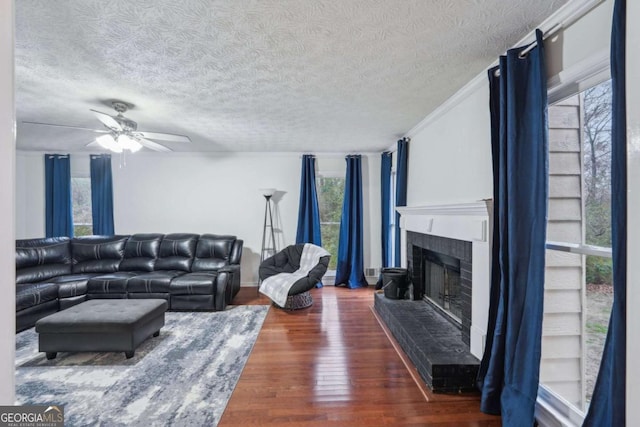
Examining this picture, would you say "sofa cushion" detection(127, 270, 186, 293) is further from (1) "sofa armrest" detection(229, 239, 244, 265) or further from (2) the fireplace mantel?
(2) the fireplace mantel

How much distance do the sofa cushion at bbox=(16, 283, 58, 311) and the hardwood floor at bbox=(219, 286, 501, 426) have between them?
2.68 metres

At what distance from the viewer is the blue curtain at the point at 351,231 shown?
5.16 m

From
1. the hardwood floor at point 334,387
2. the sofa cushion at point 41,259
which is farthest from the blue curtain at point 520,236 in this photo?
the sofa cushion at point 41,259

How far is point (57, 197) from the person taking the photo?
5016 millimetres

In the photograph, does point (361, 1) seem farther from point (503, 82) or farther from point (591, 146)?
point (591, 146)

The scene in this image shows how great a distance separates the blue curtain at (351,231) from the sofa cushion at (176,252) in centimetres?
250

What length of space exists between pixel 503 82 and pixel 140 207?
5.68 meters

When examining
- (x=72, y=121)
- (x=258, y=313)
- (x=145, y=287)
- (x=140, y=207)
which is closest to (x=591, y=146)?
(x=258, y=313)

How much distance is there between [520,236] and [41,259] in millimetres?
5587

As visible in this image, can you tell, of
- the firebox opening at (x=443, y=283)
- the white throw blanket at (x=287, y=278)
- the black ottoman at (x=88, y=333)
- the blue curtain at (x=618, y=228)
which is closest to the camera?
the blue curtain at (x=618, y=228)

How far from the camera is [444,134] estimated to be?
3016 millimetres

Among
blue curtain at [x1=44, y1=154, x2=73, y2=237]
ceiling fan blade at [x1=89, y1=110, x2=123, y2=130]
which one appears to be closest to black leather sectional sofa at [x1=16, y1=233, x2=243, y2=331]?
blue curtain at [x1=44, y1=154, x2=73, y2=237]

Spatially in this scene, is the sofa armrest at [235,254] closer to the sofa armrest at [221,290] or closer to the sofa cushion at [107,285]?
the sofa armrest at [221,290]

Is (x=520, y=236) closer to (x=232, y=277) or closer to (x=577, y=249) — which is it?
(x=577, y=249)
